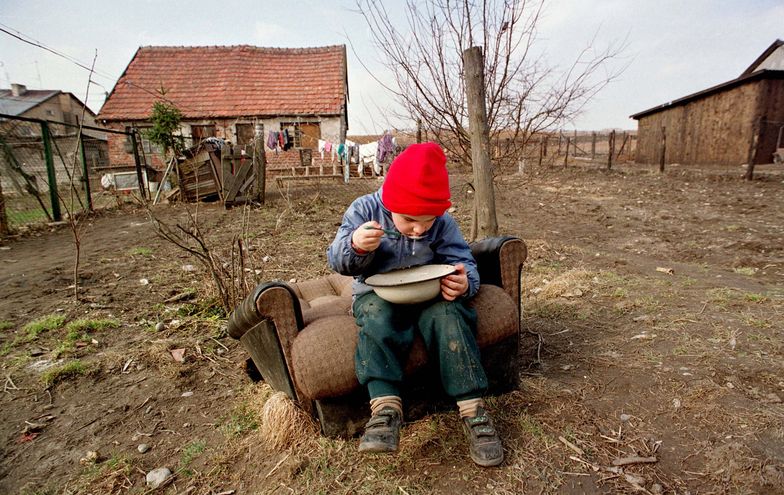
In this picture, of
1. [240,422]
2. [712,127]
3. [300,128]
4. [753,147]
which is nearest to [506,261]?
[240,422]

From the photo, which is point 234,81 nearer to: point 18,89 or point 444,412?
point 444,412

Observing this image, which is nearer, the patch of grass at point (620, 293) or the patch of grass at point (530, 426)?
the patch of grass at point (530, 426)

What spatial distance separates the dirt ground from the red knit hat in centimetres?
101

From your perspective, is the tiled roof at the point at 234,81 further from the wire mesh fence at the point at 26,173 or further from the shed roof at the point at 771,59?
the shed roof at the point at 771,59

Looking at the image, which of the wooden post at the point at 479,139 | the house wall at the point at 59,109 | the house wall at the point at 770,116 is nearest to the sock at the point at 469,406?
the wooden post at the point at 479,139

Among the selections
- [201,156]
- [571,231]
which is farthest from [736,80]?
[201,156]

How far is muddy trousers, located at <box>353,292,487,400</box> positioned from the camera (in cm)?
172

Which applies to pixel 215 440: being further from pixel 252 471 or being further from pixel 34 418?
pixel 34 418

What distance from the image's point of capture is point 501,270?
7.18ft

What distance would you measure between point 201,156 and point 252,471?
853 cm

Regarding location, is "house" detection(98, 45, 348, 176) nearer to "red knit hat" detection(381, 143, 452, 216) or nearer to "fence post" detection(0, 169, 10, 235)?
"fence post" detection(0, 169, 10, 235)

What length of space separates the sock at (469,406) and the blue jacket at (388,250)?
1.50 ft

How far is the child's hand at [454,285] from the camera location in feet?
5.83

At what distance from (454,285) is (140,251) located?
5.04 meters
